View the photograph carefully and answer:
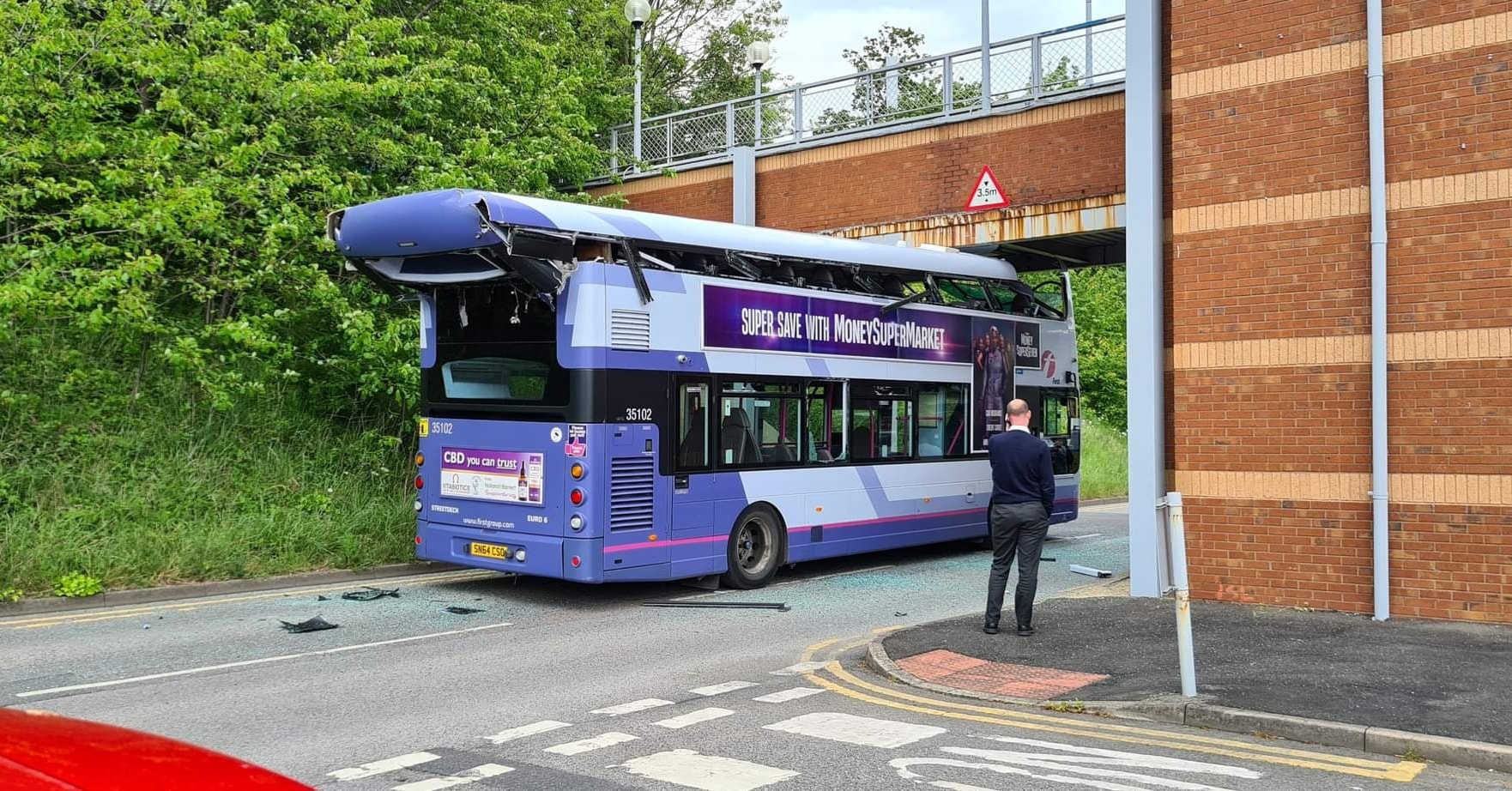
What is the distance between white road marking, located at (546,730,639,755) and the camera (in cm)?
617

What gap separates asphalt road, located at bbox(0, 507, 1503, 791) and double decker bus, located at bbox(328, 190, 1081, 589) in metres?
0.82

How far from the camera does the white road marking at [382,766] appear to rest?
5.68 meters

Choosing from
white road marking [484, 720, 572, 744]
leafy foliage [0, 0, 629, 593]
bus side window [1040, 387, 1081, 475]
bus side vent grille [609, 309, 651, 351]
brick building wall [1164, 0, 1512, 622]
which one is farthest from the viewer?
bus side window [1040, 387, 1081, 475]

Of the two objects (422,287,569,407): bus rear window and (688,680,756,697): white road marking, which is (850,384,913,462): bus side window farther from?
(688,680,756,697): white road marking

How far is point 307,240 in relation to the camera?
1438 cm

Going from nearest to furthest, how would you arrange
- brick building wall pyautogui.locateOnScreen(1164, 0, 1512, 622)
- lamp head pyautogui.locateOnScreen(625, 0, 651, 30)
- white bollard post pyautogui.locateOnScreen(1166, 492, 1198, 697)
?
white bollard post pyautogui.locateOnScreen(1166, 492, 1198, 697) → brick building wall pyautogui.locateOnScreen(1164, 0, 1512, 622) → lamp head pyautogui.locateOnScreen(625, 0, 651, 30)

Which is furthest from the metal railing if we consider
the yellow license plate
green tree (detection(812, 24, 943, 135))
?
the yellow license plate

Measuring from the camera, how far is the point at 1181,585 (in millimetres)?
7367

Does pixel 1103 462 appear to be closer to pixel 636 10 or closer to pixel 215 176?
pixel 636 10

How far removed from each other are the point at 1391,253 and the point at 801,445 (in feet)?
19.2

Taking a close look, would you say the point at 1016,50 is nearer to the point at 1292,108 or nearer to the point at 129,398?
the point at 1292,108

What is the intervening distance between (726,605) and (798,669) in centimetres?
292

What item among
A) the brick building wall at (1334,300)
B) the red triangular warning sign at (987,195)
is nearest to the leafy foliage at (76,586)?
the brick building wall at (1334,300)

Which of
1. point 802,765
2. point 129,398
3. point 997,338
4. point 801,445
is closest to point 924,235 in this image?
point 997,338
